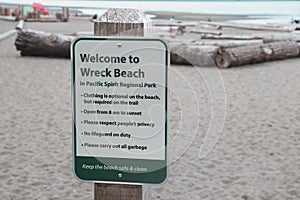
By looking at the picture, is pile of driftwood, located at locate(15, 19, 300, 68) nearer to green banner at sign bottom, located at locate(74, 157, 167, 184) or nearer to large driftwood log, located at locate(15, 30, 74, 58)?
large driftwood log, located at locate(15, 30, 74, 58)

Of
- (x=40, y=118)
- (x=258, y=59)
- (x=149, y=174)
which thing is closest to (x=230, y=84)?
(x=258, y=59)

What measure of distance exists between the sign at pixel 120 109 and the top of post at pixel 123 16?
120mm

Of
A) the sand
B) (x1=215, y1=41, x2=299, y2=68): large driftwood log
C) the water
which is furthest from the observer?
the water

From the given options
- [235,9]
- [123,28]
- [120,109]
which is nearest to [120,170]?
[120,109]

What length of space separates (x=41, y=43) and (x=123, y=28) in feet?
31.8

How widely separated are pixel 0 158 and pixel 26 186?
76 cm

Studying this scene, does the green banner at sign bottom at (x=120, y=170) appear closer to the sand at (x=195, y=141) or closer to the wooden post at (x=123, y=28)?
the wooden post at (x=123, y=28)

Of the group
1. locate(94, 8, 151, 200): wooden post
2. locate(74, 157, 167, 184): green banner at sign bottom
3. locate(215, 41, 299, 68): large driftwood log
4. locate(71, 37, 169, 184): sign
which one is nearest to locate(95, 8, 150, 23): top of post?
locate(94, 8, 151, 200): wooden post

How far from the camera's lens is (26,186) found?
3.64m

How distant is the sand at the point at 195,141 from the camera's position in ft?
8.59

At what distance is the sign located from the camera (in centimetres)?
193

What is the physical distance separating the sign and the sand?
187 millimetres

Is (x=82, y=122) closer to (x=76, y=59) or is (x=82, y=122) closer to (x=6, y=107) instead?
(x=76, y=59)

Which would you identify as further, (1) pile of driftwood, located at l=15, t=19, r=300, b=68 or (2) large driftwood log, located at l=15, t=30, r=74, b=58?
(2) large driftwood log, located at l=15, t=30, r=74, b=58
